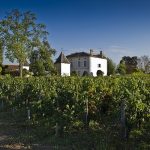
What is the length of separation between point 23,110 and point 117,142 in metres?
7.01

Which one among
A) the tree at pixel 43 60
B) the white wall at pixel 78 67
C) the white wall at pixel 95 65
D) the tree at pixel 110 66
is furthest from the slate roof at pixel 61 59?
the tree at pixel 43 60

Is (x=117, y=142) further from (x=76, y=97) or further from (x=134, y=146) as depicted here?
Answer: (x=76, y=97)

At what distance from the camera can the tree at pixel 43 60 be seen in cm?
5434

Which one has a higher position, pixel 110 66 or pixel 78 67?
pixel 110 66

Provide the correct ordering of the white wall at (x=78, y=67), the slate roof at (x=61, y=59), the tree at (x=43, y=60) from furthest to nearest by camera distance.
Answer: the white wall at (x=78, y=67)
the slate roof at (x=61, y=59)
the tree at (x=43, y=60)

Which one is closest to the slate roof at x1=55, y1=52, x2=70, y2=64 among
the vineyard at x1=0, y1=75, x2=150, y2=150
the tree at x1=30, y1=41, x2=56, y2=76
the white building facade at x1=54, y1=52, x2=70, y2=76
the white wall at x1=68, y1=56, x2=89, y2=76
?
the white building facade at x1=54, y1=52, x2=70, y2=76

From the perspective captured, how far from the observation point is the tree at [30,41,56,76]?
178ft

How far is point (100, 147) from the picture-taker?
332 inches

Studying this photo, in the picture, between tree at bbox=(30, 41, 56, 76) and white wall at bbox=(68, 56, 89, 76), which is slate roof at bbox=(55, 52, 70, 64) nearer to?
white wall at bbox=(68, 56, 89, 76)

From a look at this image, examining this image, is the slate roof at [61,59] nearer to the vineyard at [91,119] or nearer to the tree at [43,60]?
the tree at [43,60]

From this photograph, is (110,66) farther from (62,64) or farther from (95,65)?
(62,64)

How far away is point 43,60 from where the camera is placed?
5728 centimetres

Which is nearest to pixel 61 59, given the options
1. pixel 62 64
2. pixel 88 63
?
pixel 62 64

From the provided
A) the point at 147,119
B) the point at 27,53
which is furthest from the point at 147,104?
the point at 27,53
